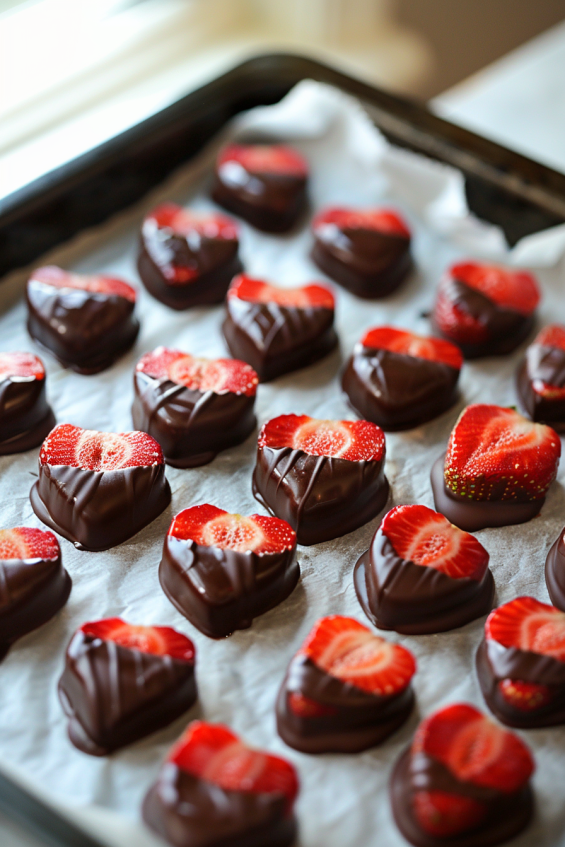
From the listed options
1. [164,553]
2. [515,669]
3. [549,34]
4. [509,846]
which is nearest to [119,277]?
[164,553]

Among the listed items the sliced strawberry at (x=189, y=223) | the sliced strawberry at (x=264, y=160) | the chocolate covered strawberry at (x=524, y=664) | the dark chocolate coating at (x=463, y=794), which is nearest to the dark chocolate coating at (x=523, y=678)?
the chocolate covered strawberry at (x=524, y=664)

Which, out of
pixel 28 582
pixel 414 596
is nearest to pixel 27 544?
pixel 28 582

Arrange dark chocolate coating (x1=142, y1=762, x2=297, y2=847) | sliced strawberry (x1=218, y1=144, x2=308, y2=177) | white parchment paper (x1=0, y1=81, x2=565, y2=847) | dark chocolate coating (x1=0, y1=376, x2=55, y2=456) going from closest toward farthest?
1. dark chocolate coating (x1=142, y1=762, x2=297, y2=847)
2. white parchment paper (x1=0, y1=81, x2=565, y2=847)
3. dark chocolate coating (x1=0, y1=376, x2=55, y2=456)
4. sliced strawberry (x1=218, y1=144, x2=308, y2=177)

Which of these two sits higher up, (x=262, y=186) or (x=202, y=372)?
(x=262, y=186)

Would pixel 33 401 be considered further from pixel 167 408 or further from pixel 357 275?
pixel 357 275

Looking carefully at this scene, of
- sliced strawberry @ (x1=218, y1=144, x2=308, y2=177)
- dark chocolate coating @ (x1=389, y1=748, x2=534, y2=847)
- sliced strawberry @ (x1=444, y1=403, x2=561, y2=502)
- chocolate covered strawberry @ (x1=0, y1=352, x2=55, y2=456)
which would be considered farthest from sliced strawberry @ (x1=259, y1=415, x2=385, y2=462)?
sliced strawberry @ (x1=218, y1=144, x2=308, y2=177)

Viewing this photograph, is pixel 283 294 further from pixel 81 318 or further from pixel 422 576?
pixel 422 576

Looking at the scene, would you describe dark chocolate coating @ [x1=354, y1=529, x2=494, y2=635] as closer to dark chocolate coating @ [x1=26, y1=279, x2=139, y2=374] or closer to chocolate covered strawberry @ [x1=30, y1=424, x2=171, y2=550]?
chocolate covered strawberry @ [x1=30, y1=424, x2=171, y2=550]
